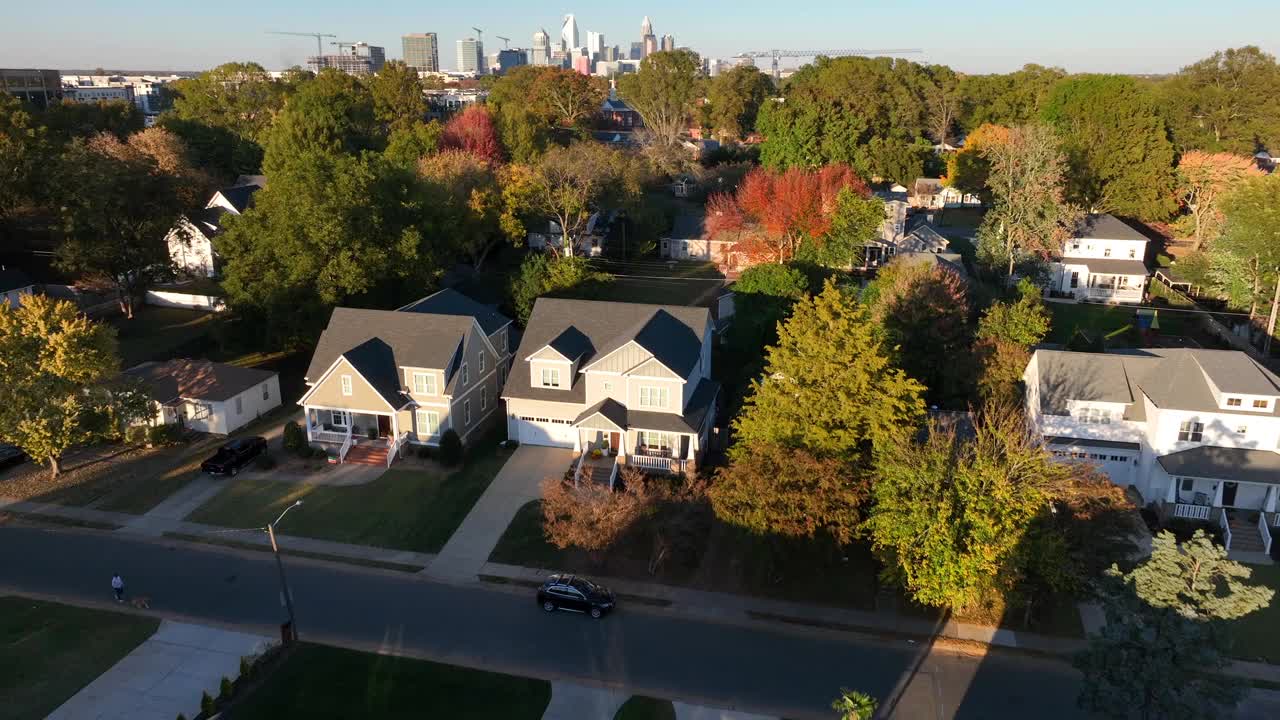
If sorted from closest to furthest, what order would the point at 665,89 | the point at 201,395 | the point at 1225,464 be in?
the point at 1225,464 < the point at 201,395 < the point at 665,89

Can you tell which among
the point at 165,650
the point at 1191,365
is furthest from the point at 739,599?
the point at 1191,365

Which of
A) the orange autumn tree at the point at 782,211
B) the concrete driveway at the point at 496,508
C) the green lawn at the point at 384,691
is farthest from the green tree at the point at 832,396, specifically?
the orange autumn tree at the point at 782,211

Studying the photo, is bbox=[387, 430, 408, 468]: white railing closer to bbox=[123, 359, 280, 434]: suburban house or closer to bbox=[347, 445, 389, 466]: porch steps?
bbox=[347, 445, 389, 466]: porch steps

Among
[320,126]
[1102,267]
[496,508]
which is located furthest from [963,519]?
[320,126]

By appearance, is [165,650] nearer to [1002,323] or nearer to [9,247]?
[1002,323]

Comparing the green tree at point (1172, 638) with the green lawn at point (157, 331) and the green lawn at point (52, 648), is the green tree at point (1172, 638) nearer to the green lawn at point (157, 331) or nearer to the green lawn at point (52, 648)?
the green lawn at point (52, 648)

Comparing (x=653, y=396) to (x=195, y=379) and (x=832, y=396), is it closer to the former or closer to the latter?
(x=832, y=396)
